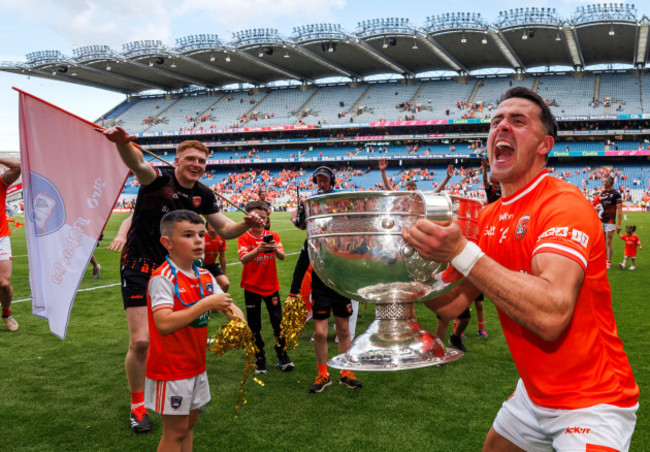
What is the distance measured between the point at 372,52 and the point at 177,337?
4332cm

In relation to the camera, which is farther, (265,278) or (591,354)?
(265,278)

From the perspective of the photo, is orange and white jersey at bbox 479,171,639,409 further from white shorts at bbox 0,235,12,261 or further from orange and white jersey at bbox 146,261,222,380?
white shorts at bbox 0,235,12,261

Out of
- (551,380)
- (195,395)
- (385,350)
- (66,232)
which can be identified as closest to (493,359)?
(195,395)

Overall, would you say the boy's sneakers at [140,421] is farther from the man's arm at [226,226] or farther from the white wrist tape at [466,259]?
the white wrist tape at [466,259]

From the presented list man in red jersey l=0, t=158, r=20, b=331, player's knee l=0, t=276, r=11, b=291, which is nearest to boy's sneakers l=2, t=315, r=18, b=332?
man in red jersey l=0, t=158, r=20, b=331

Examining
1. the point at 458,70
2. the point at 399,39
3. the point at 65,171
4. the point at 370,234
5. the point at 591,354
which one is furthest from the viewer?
the point at 458,70

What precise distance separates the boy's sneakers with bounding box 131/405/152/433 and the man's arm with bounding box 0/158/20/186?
340 cm

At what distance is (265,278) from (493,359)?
2.54 metres

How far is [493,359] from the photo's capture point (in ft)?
17.4

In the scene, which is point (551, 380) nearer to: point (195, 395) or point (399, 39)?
point (195, 395)

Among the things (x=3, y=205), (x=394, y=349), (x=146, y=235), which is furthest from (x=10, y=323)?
(x=394, y=349)

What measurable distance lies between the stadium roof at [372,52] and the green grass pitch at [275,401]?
36.4 meters

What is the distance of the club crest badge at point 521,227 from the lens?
5.61 ft

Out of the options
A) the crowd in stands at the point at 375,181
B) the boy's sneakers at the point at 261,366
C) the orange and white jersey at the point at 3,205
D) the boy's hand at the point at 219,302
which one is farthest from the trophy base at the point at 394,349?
the crowd in stands at the point at 375,181
